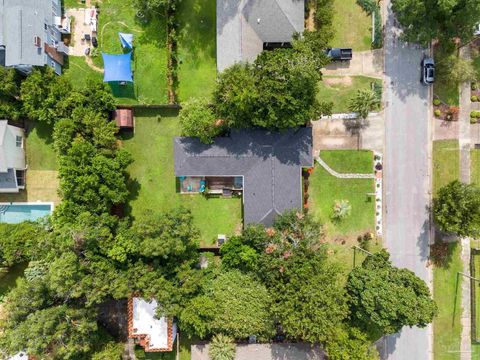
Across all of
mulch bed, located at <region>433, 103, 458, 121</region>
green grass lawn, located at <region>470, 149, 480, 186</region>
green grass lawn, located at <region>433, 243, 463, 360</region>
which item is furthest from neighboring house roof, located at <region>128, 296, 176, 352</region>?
mulch bed, located at <region>433, 103, 458, 121</region>

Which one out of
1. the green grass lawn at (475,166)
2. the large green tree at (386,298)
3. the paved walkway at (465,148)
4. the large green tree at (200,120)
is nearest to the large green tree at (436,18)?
the paved walkway at (465,148)

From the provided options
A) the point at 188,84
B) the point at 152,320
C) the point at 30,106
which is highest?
the point at 188,84

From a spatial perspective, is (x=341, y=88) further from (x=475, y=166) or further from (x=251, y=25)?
(x=475, y=166)

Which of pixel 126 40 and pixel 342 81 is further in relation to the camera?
pixel 342 81

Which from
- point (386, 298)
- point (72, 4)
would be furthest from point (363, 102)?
point (72, 4)

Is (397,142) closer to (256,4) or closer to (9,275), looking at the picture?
(256,4)

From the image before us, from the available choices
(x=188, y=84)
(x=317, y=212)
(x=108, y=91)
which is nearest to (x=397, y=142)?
(x=317, y=212)
